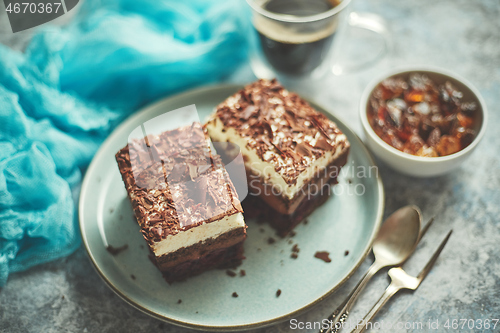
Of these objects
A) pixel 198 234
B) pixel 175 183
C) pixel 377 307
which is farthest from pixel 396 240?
pixel 175 183

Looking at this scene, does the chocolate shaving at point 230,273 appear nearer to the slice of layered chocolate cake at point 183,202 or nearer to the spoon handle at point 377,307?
the slice of layered chocolate cake at point 183,202

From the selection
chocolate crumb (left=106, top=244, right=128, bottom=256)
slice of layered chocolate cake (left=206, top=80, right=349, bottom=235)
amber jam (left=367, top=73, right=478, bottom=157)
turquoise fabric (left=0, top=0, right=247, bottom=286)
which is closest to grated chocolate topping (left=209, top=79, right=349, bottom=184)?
slice of layered chocolate cake (left=206, top=80, right=349, bottom=235)

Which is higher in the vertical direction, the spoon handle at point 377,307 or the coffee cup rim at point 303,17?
the coffee cup rim at point 303,17

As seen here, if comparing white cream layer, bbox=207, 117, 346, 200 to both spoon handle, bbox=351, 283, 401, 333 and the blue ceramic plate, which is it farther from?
spoon handle, bbox=351, 283, 401, 333

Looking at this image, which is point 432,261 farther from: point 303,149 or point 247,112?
point 247,112

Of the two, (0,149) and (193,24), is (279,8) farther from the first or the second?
(0,149)

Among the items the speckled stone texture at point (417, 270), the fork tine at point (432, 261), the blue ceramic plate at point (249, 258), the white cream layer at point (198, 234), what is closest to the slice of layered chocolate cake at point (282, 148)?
the blue ceramic plate at point (249, 258)
